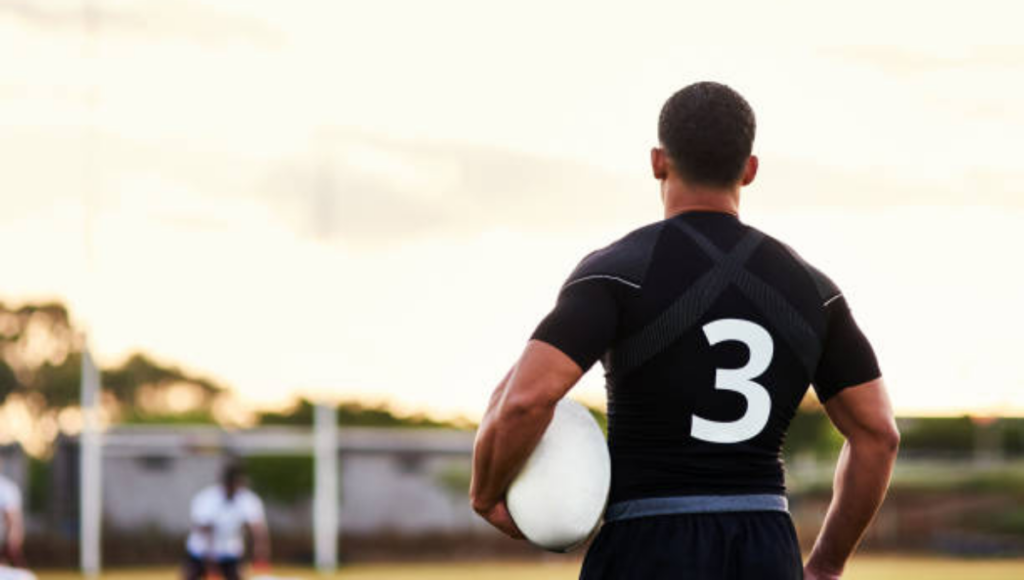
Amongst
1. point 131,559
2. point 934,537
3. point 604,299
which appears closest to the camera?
point 604,299

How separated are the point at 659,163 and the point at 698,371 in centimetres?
40

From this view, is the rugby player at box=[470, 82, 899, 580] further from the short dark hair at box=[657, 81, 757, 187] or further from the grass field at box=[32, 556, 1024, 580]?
the grass field at box=[32, 556, 1024, 580]

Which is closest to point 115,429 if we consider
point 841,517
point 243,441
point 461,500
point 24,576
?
point 243,441

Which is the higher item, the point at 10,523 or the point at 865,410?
the point at 865,410

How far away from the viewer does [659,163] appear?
334 centimetres

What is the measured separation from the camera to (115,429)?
4903 centimetres

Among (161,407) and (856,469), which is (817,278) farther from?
(161,407)

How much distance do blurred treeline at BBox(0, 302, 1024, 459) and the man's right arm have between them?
162ft

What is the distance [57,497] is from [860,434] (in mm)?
40155

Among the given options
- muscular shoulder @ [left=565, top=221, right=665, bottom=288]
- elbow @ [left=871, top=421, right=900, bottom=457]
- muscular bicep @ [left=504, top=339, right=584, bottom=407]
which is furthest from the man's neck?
elbow @ [left=871, top=421, right=900, bottom=457]

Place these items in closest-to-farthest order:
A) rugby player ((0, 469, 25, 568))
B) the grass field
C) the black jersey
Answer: the black jersey
rugby player ((0, 469, 25, 568))
the grass field

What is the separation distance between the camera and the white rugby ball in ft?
10.5

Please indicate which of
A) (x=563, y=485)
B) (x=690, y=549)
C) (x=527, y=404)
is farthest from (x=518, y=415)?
(x=690, y=549)

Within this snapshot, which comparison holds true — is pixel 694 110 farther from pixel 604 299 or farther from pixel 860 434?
pixel 860 434
